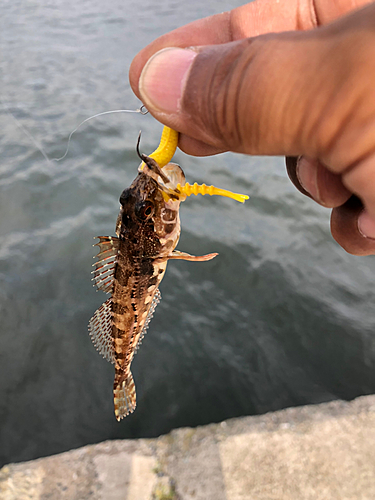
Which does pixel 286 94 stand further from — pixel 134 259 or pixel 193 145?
pixel 134 259

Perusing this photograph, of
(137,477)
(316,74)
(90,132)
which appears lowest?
(137,477)

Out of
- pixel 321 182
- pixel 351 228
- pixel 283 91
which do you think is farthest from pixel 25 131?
pixel 283 91

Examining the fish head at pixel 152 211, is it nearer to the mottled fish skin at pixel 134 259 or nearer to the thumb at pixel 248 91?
the mottled fish skin at pixel 134 259

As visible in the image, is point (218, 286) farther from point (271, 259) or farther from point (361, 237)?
point (361, 237)

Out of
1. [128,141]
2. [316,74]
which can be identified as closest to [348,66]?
[316,74]

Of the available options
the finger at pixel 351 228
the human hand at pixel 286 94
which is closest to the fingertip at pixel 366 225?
the finger at pixel 351 228

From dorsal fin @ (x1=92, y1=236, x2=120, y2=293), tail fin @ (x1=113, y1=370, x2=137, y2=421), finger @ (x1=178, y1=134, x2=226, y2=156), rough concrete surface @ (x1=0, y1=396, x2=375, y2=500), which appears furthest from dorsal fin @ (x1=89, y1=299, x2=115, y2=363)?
finger @ (x1=178, y1=134, x2=226, y2=156)

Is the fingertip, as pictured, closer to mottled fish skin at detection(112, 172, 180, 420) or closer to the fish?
the fish
